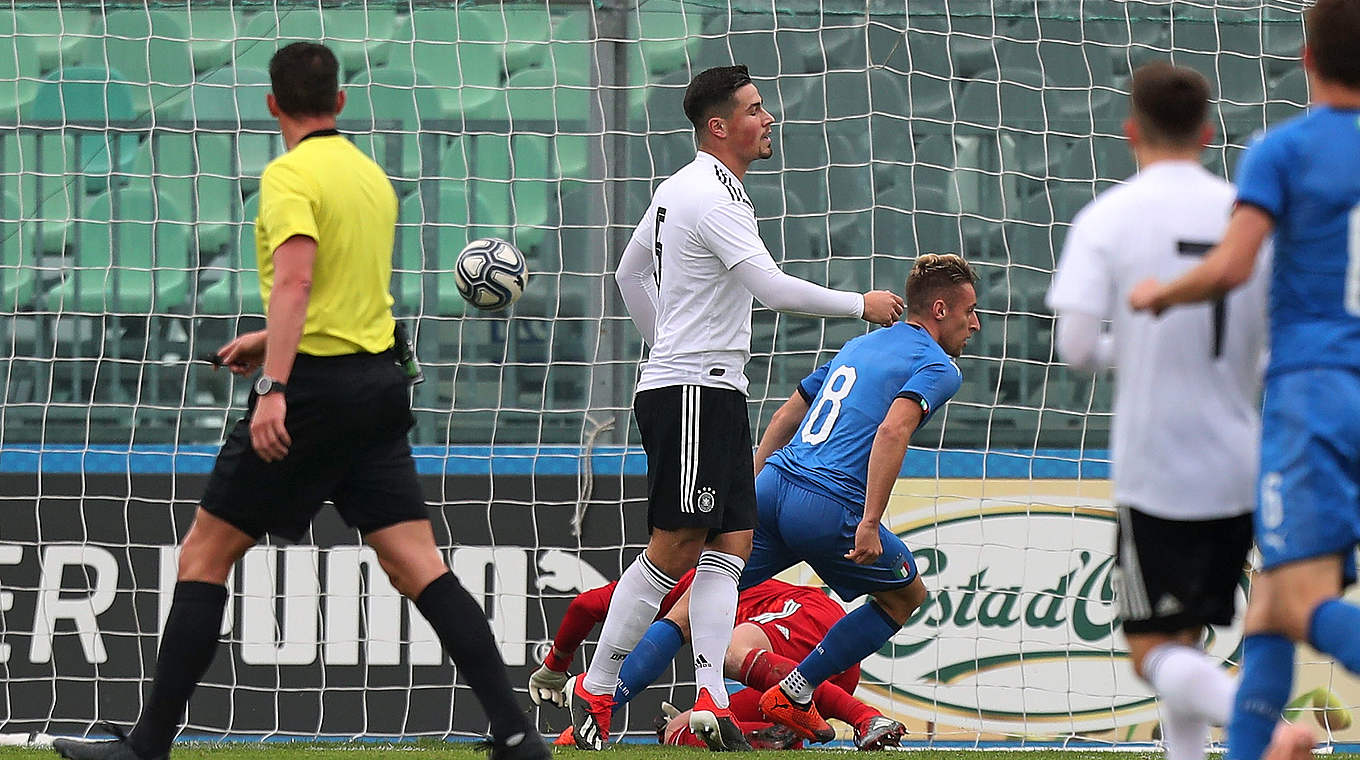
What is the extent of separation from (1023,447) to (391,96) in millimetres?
3132

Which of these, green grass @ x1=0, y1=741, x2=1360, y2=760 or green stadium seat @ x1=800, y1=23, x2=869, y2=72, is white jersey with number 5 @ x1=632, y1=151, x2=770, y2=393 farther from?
green stadium seat @ x1=800, y1=23, x2=869, y2=72

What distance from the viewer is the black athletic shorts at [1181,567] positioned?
10.2ft

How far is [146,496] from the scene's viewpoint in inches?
268

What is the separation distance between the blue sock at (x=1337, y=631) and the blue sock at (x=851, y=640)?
256 centimetres

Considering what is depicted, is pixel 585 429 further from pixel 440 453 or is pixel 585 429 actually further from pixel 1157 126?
pixel 1157 126

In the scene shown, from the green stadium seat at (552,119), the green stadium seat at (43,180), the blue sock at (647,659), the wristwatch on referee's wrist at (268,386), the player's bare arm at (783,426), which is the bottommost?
the blue sock at (647,659)

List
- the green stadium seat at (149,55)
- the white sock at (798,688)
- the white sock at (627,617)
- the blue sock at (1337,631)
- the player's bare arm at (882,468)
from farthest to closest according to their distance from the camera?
the green stadium seat at (149,55) → the white sock at (798,688) → the player's bare arm at (882,468) → the white sock at (627,617) → the blue sock at (1337,631)

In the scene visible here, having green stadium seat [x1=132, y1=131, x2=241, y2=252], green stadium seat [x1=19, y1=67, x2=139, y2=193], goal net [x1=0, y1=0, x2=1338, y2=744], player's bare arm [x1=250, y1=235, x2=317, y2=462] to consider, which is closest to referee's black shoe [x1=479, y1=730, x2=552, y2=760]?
player's bare arm [x1=250, y1=235, x2=317, y2=462]

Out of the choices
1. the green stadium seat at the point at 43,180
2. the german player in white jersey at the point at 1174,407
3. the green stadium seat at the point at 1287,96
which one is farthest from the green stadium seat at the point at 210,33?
the german player in white jersey at the point at 1174,407

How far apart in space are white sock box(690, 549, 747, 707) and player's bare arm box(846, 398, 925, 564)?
424 mm

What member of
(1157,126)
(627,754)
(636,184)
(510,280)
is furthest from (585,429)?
(1157,126)

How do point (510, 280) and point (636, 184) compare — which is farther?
point (636, 184)

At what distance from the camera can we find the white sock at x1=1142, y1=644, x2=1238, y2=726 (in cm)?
302

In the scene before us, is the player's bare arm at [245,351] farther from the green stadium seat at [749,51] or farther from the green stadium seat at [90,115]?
the green stadium seat at [749,51]
